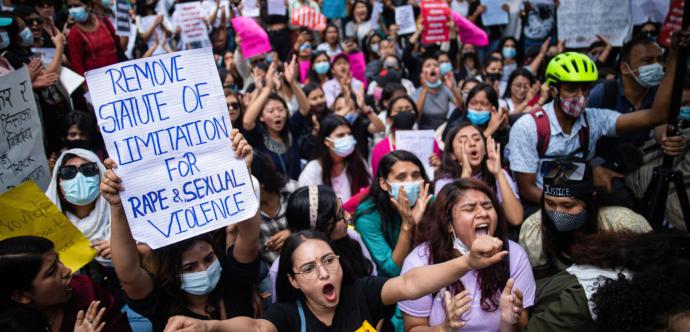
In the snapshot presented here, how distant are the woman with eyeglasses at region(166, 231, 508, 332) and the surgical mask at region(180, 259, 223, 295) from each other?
0.40 metres

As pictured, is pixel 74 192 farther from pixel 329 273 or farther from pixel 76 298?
pixel 329 273

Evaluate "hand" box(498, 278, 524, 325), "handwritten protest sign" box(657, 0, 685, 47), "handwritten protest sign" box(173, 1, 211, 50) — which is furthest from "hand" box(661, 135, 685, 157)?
"handwritten protest sign" box(173, 1, 211, 50)

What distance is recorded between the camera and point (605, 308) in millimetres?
2166

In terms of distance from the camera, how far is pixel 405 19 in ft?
32.6

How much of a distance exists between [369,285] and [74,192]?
220 centimetres

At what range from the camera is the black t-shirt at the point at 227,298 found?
2764 millimetres

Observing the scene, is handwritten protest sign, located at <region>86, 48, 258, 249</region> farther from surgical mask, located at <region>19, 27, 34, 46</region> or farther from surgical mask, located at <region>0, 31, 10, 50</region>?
surgical mask, located at <region>19, 27, 34, 46</region>

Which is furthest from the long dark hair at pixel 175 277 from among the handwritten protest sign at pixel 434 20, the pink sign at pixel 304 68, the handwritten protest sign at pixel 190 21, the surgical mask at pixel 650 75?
the handwritten protest sign at pixel 190 21

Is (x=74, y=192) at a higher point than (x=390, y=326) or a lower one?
higher

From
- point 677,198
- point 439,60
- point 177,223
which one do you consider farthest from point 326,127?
point 439,60

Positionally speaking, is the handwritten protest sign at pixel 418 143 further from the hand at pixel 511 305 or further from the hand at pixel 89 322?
the hand at pixel 89 322

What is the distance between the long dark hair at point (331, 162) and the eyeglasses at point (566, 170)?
2.06 m

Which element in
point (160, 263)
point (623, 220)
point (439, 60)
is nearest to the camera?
point (160, 263)

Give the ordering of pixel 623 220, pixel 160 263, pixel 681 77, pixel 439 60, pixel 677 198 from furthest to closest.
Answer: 1. pixel 439 60
2. pixel 677 198
3. pixel 681 77
4. pixel 623 220
5. pixel 160 263
